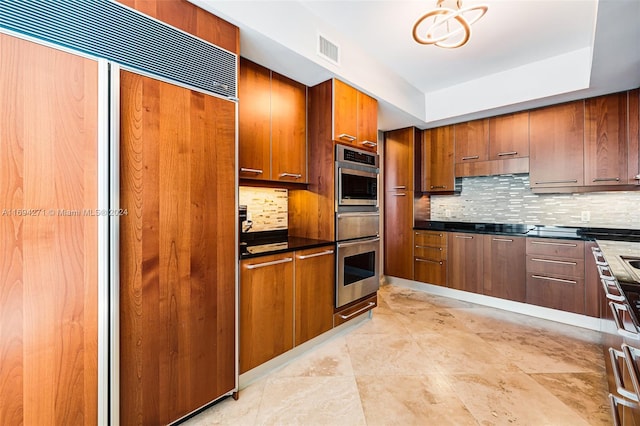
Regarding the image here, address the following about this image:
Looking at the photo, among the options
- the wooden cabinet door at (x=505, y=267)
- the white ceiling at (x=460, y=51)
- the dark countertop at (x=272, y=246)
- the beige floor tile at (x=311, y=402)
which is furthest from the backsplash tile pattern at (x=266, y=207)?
the wooden cabinet door at (x=505, y=267)

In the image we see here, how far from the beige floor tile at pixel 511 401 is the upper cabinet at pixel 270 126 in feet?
6.86

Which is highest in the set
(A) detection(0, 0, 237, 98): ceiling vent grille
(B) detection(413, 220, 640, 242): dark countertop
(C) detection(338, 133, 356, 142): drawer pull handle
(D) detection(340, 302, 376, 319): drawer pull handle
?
(A) detection(0, 0, 237, 98): ceiling vent grille

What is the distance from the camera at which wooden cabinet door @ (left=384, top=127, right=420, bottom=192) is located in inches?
160

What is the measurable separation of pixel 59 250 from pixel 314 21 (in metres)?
2.26

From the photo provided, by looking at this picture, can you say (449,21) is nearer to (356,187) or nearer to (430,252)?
(356,187)

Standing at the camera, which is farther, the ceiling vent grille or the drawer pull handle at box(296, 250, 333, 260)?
the drawer pull handle at box(296, 250, 333, 260)

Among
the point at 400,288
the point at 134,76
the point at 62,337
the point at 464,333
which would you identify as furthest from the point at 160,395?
the point at 400,288

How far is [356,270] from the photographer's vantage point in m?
2.79

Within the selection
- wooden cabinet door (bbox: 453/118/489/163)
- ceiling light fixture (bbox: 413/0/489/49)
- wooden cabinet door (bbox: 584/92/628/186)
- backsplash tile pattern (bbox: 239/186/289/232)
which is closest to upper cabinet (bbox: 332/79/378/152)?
ceiling light fixture (bbox: 413/0/489/49)

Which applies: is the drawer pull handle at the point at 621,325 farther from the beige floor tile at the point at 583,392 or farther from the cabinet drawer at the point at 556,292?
the cabinet drawer at the point at 556,292

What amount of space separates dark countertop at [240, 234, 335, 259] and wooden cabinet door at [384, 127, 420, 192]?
2.09 meters

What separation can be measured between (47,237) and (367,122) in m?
2.61

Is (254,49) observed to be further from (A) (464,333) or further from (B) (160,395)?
(A) (464,333)

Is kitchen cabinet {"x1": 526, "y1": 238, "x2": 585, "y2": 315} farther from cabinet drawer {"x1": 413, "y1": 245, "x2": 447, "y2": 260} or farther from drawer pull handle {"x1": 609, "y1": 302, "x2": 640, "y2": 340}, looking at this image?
drawer pull handle {"x1": 609, "y1": 302, "x2": 640, "y2": 340}
